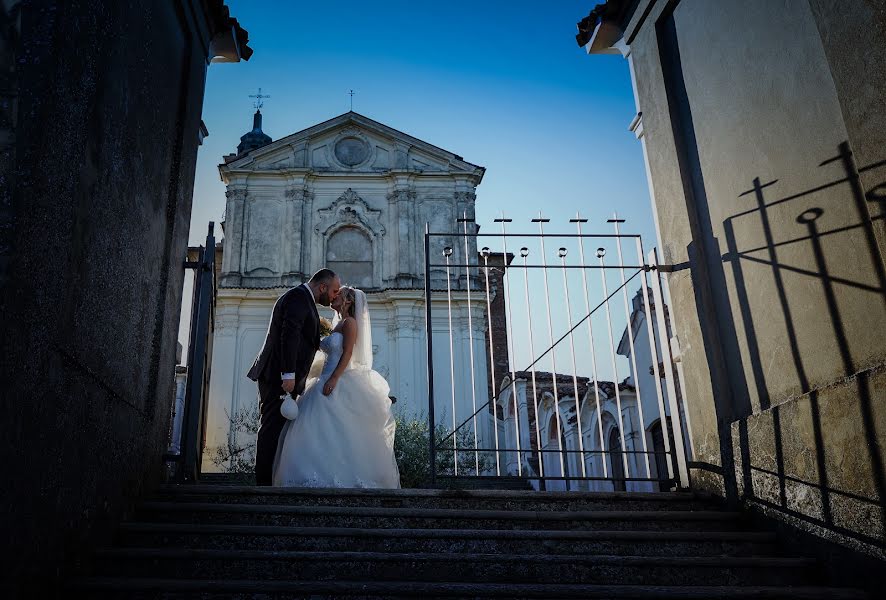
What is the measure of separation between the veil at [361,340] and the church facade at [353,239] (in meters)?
12.4

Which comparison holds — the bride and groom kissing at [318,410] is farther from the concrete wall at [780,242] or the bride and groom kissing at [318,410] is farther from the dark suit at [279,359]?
the concrete wall at [780,242]

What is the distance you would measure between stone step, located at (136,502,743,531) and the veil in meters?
2.32

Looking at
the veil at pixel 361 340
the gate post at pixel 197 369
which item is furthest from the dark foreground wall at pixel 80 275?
the veil at pixel 361 340

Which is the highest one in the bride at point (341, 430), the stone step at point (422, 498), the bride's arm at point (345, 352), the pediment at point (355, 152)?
the pediment at point (355, 152)

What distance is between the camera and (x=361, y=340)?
22.6ft

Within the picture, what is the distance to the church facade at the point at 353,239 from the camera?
20328 millimetres

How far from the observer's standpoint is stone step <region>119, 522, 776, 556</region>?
13.4 feet

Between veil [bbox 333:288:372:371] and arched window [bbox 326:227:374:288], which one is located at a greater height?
arched window [bbox 326:227:374:288]

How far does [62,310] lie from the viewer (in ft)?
10.8

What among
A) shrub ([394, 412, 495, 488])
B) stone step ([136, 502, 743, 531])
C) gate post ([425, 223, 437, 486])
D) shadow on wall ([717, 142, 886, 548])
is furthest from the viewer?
shrub ([394, 412, 495, 488])

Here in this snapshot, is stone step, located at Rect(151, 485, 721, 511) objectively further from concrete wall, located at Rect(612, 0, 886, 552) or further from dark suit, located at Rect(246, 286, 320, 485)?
dark suit, located at Rect(246, 286, 320, 485)

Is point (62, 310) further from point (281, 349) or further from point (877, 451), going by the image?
point (877, 451)

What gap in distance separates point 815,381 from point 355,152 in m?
20.5

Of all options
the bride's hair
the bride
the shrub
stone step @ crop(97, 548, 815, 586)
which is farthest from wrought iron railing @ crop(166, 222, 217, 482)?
the shrub
